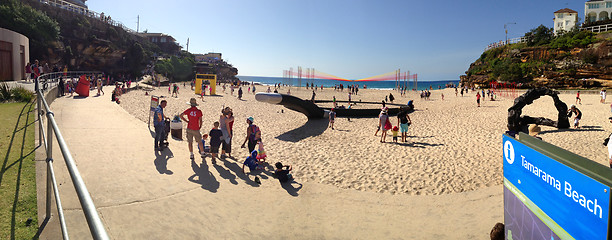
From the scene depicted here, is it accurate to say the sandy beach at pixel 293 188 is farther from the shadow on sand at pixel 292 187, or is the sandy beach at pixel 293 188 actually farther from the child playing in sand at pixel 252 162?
the child playing in sand at pixel 252 162

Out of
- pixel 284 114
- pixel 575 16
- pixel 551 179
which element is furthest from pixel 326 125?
pixel 575 16

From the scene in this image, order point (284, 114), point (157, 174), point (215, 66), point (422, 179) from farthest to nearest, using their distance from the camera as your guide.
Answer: point (215, 66) < point (284, 114) < point (422, 179) < point (157, 174)

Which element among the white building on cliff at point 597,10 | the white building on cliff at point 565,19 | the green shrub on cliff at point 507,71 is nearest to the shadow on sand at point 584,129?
the green shrub on cliff at point 507,71

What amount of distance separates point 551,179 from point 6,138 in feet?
26.3

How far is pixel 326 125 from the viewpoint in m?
17.6

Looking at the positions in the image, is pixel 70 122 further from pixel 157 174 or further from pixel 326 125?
pixel 326 125

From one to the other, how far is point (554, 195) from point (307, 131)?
13.5 m

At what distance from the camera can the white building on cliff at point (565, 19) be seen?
60125 millimetres

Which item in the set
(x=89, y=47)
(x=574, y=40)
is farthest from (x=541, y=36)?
(x=89, y=47)

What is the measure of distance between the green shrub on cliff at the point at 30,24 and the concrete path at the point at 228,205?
36086 mm

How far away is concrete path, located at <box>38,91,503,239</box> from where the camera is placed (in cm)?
484

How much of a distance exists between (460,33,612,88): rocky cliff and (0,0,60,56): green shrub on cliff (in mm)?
61496

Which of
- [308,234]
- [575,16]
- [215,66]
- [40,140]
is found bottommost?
[308,234]

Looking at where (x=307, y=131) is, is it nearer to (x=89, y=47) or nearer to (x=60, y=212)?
(x=60, y=212)
